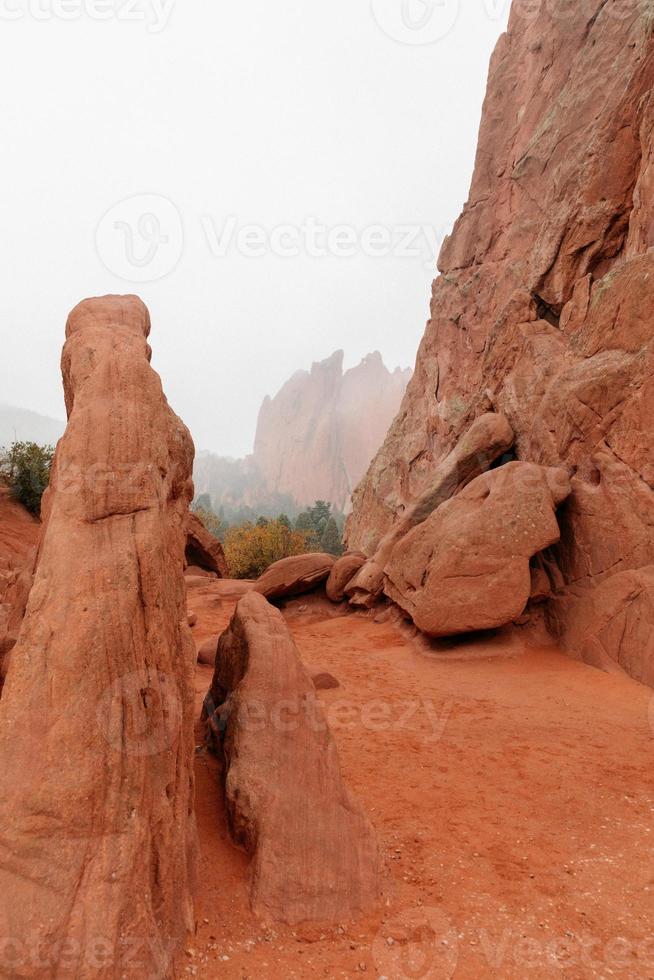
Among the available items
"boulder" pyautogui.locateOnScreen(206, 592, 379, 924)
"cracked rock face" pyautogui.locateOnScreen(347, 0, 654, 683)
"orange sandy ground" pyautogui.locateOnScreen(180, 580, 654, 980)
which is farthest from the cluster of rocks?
"boulder" pyautogui.locateOnScreen(206, 592, 379, 924)

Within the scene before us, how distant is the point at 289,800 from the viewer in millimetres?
4523

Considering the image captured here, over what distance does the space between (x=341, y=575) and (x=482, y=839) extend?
1098 cm

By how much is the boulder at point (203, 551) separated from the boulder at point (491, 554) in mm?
11301

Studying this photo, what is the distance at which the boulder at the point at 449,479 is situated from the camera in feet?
47.9

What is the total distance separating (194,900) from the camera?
3.89m

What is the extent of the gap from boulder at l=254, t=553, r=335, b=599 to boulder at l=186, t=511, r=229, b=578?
5713 millimetres

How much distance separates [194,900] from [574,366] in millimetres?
12213

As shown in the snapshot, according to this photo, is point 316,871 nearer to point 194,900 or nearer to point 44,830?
point 194,900

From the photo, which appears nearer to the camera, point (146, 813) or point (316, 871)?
point (146, 813)

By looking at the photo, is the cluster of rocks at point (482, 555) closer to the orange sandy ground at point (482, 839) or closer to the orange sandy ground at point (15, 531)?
the orange sandy ground at point (482, 839)

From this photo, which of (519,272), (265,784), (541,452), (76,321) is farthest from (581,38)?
(265,784)

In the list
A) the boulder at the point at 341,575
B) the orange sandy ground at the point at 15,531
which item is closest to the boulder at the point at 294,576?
the boulder at the point at 341,575

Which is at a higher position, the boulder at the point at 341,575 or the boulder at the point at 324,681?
the boulder at the point at 341,575

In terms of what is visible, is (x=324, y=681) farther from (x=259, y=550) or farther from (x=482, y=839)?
(x=259, y=550)
